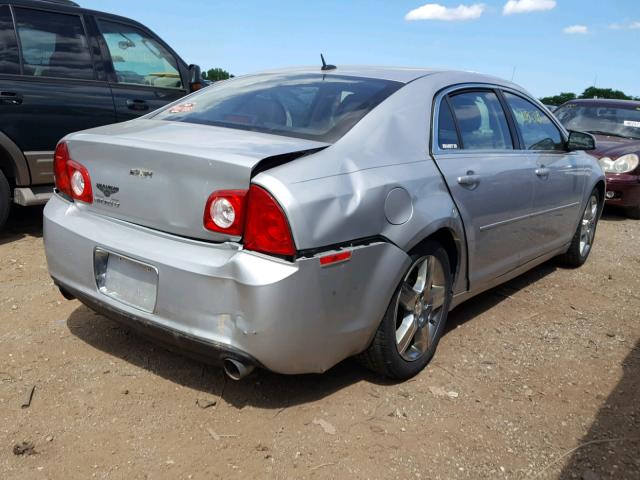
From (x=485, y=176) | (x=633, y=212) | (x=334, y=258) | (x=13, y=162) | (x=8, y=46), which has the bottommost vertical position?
(x=633, y=212)

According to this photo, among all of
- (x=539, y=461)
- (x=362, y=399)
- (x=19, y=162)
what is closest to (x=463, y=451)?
(x=539, y=461)

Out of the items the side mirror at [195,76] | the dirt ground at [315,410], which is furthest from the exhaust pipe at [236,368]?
the side mirror at [195,76]

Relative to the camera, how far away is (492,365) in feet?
11.1

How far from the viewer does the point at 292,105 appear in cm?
310

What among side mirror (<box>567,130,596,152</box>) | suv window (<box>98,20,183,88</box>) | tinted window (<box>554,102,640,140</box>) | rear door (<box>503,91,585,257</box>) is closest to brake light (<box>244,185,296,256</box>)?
rear door (<box>503,91,585,257</box>)

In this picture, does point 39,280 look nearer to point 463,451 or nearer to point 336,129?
point 336,129

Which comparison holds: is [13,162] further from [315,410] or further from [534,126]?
[534,126]

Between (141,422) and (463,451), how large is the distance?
4.48 feet

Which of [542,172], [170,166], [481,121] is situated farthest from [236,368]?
[542,172]

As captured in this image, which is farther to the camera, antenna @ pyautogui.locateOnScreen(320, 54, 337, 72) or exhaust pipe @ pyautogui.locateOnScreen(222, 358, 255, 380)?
antenna @ pyautogui.locateOnScreen(320, 54, 337, 72)

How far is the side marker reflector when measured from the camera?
2377 mm

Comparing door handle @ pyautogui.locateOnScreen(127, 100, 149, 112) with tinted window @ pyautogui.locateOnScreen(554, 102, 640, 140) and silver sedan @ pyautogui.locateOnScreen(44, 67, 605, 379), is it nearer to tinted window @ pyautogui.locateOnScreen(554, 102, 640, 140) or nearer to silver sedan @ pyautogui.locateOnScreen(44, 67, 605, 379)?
silver sedan @ pyautogui.locateOnScreen(44, 67, 605, 379)

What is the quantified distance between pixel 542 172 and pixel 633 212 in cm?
488

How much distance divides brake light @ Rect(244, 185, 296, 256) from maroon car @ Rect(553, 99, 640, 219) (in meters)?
6.68
